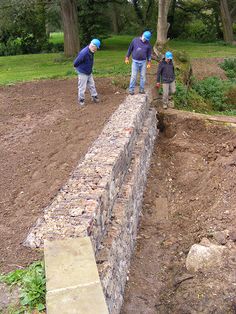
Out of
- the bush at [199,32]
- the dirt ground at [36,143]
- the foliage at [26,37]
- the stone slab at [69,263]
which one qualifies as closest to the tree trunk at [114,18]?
the foliage at [26,37]

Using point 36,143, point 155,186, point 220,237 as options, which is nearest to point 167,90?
point 155,186

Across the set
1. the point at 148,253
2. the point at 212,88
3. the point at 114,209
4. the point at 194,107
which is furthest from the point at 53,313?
the point at 212,88

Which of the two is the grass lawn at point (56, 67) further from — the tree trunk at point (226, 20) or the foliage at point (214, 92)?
the foliage at point (214, 92)

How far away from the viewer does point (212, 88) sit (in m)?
15.6

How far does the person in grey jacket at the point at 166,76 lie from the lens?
12.2 meters

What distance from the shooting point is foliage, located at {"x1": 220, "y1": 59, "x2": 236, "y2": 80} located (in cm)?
1805

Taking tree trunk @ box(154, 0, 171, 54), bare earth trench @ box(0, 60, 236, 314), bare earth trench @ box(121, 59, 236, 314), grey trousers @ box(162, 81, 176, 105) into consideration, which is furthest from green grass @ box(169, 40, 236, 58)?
bare earth trench @ box(121, 59, 236, 314)

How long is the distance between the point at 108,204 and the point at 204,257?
6.43 ft

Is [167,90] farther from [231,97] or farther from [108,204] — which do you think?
[108,204]

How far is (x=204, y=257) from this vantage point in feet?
23.2

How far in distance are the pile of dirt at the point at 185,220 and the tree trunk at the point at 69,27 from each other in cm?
992

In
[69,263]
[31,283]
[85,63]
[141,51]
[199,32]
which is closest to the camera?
[31,283]

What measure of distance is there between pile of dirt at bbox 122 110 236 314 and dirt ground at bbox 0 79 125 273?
1.99 m

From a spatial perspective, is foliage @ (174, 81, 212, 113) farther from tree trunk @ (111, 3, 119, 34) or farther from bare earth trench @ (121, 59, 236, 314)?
tree trunk @ (111, 3, 119, 34)
